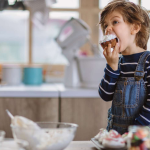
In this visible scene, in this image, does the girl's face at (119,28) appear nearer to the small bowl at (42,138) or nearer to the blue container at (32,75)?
the small bowl at (42,138)

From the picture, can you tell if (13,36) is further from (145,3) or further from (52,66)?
(145,3)

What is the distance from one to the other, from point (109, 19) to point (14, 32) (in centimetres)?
182

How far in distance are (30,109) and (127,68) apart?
1006 millimetres

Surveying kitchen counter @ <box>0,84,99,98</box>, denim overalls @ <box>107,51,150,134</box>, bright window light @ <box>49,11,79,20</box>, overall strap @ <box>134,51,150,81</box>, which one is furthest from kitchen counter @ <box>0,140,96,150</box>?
bright window light @ <box>49,11,79,20</box>

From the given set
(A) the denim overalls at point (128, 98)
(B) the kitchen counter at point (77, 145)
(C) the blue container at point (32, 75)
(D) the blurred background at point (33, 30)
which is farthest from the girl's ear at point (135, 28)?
(D) the blurred background at point (33, 30)

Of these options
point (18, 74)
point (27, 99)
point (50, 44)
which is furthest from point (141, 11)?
point (50, 44)

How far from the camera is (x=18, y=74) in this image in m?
2.48

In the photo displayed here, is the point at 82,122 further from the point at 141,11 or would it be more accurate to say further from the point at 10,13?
the point at 10,13

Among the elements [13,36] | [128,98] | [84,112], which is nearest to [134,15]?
[128,98]

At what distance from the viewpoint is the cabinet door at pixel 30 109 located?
200cm

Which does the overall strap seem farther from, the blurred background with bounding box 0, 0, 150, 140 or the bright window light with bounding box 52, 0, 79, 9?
the bright window light with bounding box 52, 0, 79, 9

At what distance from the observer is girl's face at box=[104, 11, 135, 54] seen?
1174 mm

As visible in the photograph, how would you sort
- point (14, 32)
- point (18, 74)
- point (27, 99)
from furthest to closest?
1. point (14, 32)
2. point (18, 74)
3. point (27, 99)

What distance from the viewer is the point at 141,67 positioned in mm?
1172
